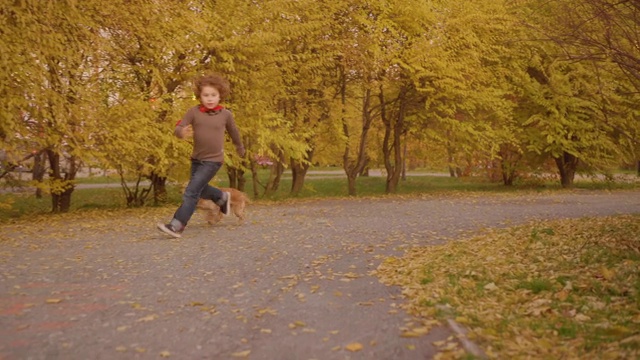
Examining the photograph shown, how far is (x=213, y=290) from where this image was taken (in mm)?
5926

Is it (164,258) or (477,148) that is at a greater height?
(477,148)

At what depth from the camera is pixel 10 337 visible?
439 centimetres

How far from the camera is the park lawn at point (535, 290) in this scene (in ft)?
13.6

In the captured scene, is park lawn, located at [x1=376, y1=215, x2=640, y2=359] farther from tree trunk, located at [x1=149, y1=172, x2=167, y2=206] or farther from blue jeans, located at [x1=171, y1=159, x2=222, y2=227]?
tree trunk, located at [x1=149, y1=172, x2=167, y2=206]

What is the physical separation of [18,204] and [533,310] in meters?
19.5

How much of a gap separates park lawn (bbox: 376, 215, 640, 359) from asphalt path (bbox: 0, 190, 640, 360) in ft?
1.19

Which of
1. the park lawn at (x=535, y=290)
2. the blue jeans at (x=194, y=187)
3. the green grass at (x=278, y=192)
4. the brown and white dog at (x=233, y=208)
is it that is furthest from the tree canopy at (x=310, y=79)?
the blue jeans at (x=194, y=187)

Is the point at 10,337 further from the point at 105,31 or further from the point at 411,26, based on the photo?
the point at 411,26

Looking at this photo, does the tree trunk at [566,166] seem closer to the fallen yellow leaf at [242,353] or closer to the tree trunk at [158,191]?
the tree trunk at [158,191]

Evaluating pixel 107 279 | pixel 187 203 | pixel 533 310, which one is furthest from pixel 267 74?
pixel 533 310

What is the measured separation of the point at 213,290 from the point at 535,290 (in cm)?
Result: 306

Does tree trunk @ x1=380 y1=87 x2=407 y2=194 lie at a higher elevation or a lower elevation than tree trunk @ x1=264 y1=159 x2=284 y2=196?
higher

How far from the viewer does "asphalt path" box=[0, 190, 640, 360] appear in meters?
4.24

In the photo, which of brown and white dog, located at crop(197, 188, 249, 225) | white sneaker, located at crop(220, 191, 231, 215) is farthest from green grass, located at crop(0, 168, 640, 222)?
white sneaker, located at crop(220, 191, 231, 215)
